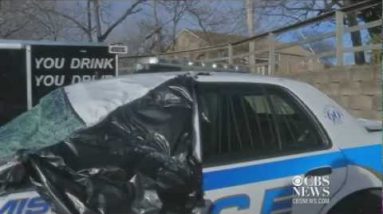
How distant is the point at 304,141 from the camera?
4.55 m

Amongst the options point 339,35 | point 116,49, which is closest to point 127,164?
point 116,49

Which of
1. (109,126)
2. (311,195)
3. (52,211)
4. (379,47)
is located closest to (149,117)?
(109,126)

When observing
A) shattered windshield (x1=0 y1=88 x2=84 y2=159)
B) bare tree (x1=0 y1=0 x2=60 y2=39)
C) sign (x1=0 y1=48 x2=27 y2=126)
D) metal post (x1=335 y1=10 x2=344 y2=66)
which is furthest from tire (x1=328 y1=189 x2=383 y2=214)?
bare tree (x1=0 y1=0 x2=60 y2=39)

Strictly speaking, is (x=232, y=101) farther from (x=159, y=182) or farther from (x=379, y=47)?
(x=379, y=47)

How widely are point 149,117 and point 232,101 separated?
23.6 inches

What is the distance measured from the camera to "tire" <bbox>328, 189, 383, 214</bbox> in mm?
4625

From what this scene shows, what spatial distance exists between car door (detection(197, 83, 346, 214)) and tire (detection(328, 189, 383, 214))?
164 millimetres

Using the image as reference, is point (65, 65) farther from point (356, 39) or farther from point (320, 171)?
point (356, 39)

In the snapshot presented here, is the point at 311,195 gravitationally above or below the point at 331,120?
below

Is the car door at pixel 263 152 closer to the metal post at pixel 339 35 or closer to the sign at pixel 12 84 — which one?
the sign at pixel 12 84

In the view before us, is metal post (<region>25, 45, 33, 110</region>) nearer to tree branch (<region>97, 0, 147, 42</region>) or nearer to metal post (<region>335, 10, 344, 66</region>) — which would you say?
metal post (<region>335, 10, 344, 66</region>)

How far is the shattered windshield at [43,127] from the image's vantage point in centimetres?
387

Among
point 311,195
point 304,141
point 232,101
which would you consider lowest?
point 311,195

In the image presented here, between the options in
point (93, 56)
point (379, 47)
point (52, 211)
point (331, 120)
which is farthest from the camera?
point (379, 47)
